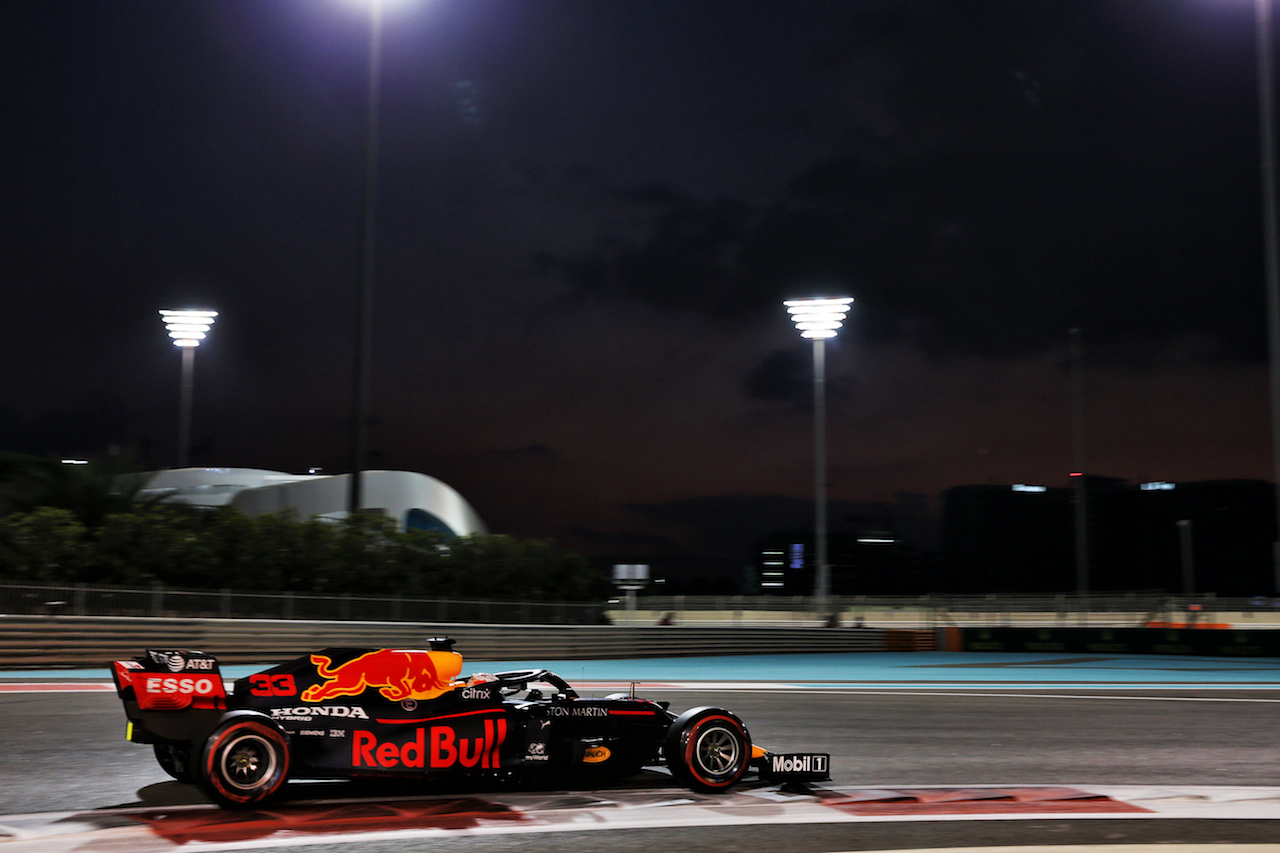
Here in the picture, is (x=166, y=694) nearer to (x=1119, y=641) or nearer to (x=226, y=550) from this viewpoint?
(x=226, y=550)

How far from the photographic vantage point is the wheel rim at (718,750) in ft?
27.1

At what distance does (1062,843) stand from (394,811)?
159 inches

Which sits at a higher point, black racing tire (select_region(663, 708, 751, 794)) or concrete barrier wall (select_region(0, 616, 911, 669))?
black racing tire (select_region(663, 708, 751, 794))

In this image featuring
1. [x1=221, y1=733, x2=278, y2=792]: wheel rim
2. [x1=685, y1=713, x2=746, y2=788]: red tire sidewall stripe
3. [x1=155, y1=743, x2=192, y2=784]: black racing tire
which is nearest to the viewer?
[x1=221, y1=733, x2=278, y2=792]: wheel rim

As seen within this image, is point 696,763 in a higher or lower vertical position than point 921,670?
higher

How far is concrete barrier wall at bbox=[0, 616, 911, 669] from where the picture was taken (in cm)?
2247

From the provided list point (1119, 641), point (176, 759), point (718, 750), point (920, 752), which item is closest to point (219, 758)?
point (176, 759)

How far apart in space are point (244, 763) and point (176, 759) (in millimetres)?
664

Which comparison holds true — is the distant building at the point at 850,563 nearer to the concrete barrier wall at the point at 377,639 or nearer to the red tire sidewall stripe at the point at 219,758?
the concrete barrier wall at the point at 377,639

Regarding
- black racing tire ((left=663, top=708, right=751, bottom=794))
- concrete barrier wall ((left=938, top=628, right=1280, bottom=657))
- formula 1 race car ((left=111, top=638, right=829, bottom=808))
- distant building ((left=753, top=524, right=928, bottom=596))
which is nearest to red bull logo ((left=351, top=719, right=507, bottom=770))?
formula 1 race car ((left=111, top=638, right=829, bottom=808))

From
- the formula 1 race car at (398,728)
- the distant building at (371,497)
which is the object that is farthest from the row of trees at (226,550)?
the formula 1 race car at (398,728)

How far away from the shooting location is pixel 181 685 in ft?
24.1

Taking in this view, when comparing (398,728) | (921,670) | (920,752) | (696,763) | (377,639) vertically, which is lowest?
(921,670)

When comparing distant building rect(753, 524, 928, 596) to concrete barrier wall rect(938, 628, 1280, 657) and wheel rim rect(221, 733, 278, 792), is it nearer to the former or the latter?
concrete barrier wall rect(938, 628, 1280, 657)
